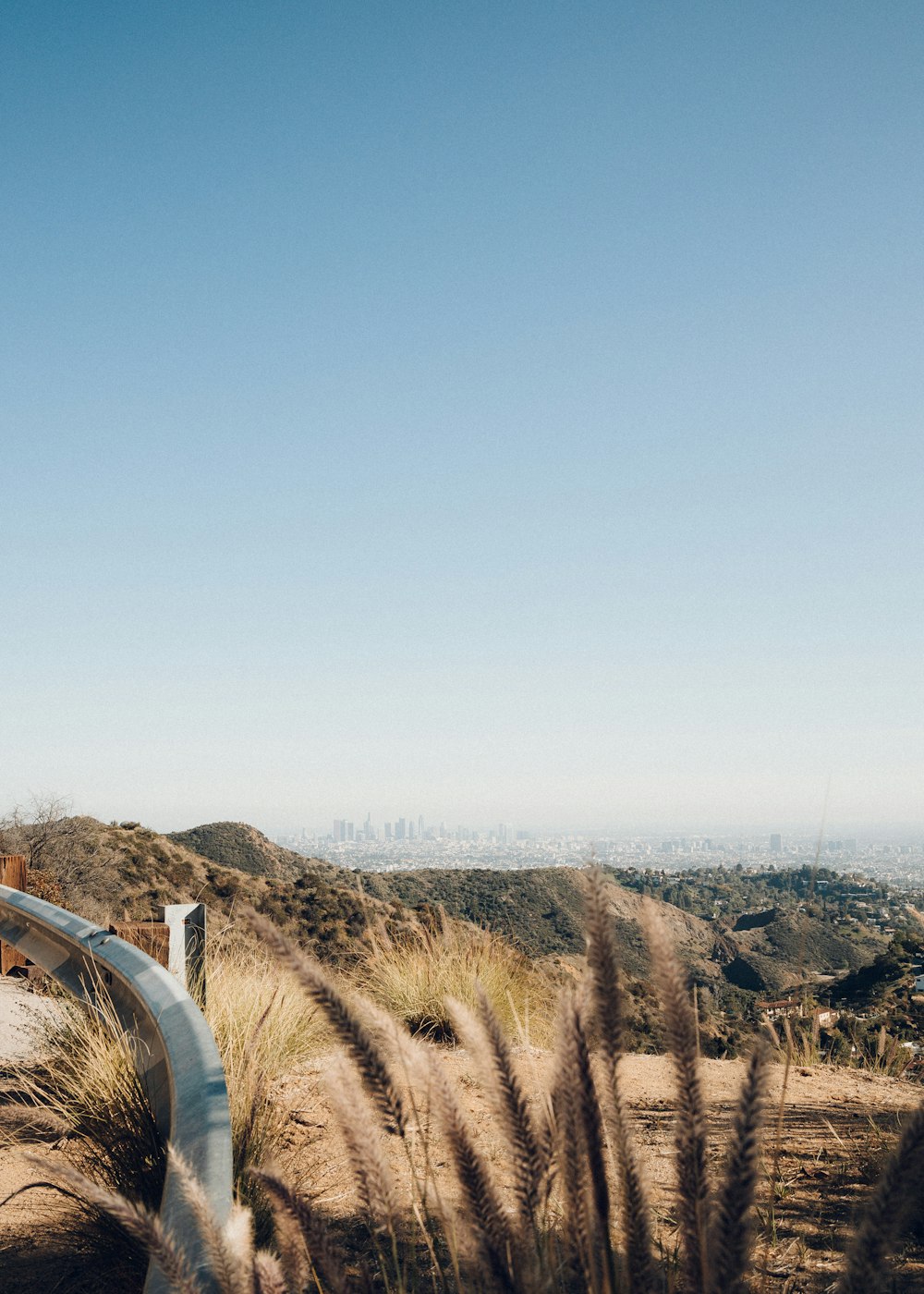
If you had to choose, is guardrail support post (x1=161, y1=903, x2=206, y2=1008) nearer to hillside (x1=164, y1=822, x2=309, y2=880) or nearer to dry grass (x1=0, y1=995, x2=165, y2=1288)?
dry grass (x1=0, y1=995, x2=165, y2=1288)

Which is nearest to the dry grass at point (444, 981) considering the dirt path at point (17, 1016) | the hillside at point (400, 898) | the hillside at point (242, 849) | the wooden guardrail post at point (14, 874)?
the hillside at point (400, 898)

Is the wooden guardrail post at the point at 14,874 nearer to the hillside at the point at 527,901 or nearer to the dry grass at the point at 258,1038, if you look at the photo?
the dry grass at the point at 258,1038

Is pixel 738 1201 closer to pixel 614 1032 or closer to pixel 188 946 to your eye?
pixel 614 1032

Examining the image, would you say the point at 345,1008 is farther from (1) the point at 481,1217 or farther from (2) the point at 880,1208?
(2) the point at 880,1208

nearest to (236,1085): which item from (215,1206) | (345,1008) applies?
(215,1206)

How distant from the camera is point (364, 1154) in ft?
4.69

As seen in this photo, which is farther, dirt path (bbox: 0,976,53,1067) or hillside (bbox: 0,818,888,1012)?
hillside (bbox: 0,818,888,1012)

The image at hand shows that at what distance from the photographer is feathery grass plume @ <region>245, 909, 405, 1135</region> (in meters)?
1.42

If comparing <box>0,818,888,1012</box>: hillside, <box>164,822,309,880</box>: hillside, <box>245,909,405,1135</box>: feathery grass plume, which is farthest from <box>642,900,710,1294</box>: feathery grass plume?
<box>164,822,309,880</box>: hillside

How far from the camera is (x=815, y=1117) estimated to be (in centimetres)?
464

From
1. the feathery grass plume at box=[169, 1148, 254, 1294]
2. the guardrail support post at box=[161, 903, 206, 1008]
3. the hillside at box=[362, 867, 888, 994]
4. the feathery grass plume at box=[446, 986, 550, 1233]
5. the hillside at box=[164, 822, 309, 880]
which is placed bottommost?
the hillside at box=[362, 867, 888, 994]

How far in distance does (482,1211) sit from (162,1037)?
194cm

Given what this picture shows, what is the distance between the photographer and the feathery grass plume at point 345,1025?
4.66 ft

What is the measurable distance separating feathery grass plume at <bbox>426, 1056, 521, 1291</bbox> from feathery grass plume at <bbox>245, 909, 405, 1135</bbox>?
15 cm
